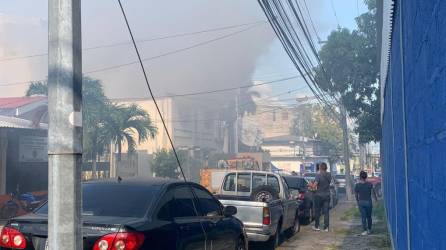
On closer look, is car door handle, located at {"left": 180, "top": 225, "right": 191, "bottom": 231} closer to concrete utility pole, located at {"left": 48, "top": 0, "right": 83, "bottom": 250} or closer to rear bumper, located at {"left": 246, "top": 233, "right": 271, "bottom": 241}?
concrete utility pole, located at {"left": 48, "top": 0, "right": 83, "bottom": 250}

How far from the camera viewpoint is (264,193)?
1186 cm

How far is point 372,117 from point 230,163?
44.5 feet

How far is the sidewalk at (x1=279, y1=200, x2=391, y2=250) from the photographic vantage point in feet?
35.9

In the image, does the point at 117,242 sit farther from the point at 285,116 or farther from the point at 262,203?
the point at 285,116

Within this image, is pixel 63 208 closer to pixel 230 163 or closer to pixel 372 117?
pixel 372 117

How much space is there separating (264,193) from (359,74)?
12.7 m

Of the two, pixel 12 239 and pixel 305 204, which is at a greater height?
pixel 12 239

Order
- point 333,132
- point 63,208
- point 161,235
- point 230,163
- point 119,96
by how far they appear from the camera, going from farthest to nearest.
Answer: point 333,132 → point 119,96 → point 230,163 → point 161,235 → point 63,208

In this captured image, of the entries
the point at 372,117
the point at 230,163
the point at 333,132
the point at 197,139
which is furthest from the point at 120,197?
the point at 333,132

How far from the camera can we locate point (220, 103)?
60.4m

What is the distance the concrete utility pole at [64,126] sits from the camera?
3.54 m

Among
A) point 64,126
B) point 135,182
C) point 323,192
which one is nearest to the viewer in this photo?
point 64,126

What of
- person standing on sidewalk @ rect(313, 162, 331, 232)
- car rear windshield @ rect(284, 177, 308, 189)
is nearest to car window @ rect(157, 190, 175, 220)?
person standing on sidewalk @ rect(313, 162, 331, 232)

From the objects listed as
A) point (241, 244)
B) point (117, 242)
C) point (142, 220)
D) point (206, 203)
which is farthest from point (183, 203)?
point (241, 244)
